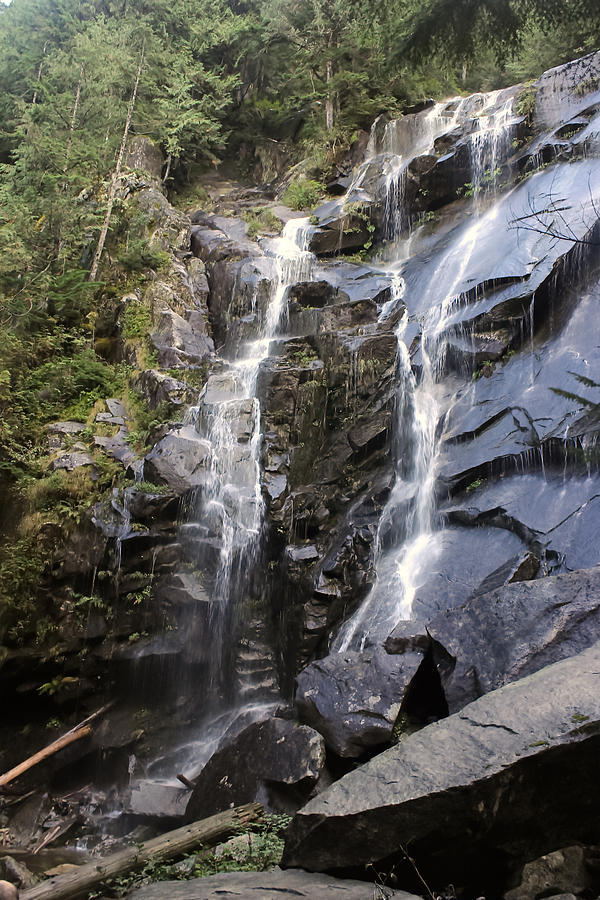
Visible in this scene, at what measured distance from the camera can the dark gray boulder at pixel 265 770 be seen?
5328mm

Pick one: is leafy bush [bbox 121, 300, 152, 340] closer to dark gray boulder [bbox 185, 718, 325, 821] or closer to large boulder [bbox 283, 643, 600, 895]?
dark gray boulder [bbox 185, 718, 325, 821]

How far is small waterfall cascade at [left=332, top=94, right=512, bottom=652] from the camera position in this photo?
8086 millimetres

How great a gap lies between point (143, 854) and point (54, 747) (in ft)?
14.9

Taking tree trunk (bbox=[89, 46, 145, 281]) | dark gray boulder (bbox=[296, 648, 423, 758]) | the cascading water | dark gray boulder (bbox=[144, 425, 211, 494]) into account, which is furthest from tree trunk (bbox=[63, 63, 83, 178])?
dark gray boulder (bbox=[296, 648, 423, 758])

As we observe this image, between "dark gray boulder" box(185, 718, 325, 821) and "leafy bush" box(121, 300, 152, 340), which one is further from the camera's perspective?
"leafy bush" box(121, 300, 152, 340)

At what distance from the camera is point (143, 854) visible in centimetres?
488

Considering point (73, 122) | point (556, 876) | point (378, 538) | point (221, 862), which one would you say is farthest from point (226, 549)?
point (73, 122)

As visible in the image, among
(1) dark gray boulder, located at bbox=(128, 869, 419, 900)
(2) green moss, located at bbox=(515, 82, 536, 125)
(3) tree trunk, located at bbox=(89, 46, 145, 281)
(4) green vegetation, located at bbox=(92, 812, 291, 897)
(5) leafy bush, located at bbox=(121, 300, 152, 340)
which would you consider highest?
(2) green moss, located at bbox=(515, 82, 536, 125)

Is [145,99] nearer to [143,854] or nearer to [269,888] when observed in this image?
[143,854]

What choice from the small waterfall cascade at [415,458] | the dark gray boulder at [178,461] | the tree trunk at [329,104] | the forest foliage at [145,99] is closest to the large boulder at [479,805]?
the small waterfall cascade at [415,458]

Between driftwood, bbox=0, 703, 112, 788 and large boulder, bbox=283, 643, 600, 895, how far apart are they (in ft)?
21.7

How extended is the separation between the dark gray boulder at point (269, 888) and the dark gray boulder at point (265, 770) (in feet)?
5.80

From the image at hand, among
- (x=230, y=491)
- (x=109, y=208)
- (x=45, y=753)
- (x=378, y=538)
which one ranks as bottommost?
(x=45, y=753)

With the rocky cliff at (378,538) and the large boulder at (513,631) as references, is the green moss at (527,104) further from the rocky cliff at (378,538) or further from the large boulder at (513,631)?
the large boulder at (513,631)
